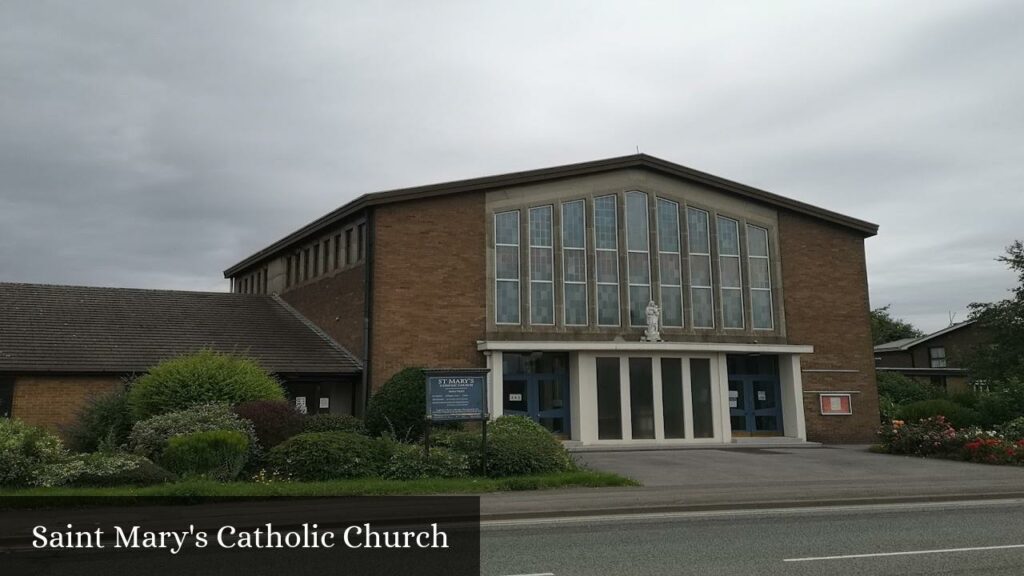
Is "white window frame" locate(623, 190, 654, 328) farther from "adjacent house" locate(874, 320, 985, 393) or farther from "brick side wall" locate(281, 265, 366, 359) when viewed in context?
"adjacent house" locate(874, 320, 985, 393)

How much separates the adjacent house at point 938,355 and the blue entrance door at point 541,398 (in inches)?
943

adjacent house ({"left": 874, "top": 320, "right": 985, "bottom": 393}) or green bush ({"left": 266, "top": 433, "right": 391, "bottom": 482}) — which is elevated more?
adjacent house ({"left": 874, "top": 320, "right": 985, "bottom": 393})

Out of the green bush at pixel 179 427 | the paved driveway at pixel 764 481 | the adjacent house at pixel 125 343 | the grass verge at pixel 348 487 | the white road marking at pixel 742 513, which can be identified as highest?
the adjacent house at pixel 125 343

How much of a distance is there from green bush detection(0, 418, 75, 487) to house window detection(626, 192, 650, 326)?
16.6 metres

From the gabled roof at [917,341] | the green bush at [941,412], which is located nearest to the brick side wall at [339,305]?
the green bush at [941,412]

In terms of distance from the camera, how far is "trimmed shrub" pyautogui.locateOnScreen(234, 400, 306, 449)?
674 inches

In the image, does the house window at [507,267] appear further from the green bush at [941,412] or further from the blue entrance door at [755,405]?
the green bush at [941,412]

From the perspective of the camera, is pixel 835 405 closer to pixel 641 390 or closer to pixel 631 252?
pixel 641 390

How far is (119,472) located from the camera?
14.1 meters

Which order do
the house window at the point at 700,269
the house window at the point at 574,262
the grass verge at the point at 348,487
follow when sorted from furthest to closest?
the house window at the point at 700,269 < the house window at the point at 574,262 < the grass verge at the point at 348,487

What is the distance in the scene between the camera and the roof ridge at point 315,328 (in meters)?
24.7

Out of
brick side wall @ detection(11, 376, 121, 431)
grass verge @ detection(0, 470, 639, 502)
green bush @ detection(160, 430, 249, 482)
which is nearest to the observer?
grass verge @ detection(0, 470, 639, 502)

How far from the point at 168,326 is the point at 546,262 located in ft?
39.6

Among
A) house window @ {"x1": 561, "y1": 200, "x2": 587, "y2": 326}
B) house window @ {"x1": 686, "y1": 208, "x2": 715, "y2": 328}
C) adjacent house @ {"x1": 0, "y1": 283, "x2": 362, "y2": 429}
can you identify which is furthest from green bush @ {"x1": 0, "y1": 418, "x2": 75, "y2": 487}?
house window @ {"x1": 686, "y1": 208, "x2": 715, "y2": 328}
